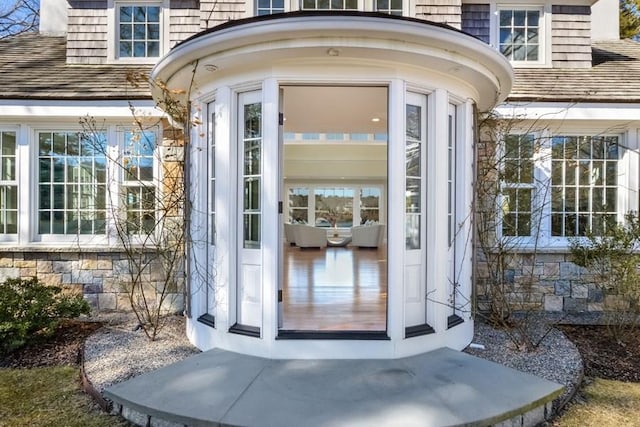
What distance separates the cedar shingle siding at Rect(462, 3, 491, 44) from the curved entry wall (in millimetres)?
2721

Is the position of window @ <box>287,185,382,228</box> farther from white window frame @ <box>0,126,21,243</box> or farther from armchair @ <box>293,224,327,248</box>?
white window frame @ <box>0,126,21,243</box>

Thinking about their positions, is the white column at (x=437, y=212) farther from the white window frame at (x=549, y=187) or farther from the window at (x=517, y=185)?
the white window frame at (x=549, y=187)

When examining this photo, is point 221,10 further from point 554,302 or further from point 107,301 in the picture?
point 554,302

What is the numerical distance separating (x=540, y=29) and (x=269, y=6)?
4534mm

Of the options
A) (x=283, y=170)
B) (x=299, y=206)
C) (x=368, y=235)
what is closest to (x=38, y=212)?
(x=283, y=170)

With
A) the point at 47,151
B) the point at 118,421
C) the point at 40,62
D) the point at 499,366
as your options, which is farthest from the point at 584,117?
the point at 40,62

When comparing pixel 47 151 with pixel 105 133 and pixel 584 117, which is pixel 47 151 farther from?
pixel 584 117

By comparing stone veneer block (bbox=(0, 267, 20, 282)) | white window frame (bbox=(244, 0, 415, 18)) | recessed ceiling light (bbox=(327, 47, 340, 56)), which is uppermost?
white window frame (bbox=(244, 0, 415, 18))

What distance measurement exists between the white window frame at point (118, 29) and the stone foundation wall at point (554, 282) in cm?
618

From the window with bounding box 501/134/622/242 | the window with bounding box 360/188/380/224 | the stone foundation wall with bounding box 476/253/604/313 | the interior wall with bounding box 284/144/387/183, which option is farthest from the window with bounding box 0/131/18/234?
the window with bounding box 360/188/380/224

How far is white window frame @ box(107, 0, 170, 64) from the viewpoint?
7281 mm

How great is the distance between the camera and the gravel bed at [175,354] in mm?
3867

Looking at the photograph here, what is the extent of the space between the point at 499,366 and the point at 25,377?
4.45 meters

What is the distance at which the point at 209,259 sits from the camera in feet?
15.1
